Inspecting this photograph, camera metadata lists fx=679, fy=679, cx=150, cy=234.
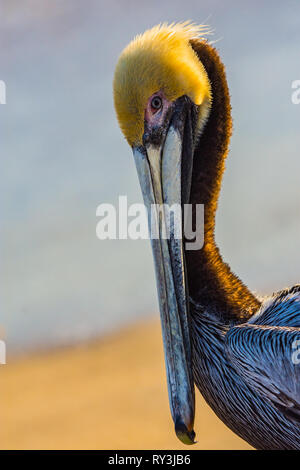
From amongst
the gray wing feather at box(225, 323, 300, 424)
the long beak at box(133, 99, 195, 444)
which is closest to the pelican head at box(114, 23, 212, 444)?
the long beak at box(133, 99, 195, 444)

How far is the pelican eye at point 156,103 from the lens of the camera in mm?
2871

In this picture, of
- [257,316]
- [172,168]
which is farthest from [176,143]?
[257,316]

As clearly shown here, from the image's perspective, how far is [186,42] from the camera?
10.1ft

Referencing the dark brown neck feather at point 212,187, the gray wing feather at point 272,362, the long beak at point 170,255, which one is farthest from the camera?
the dark brown neck feather at point 212,187

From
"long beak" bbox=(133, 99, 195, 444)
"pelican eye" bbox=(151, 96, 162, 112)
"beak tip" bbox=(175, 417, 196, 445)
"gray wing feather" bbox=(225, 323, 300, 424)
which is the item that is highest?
"pelican eye" bbox=(151, 96, 162, 112)

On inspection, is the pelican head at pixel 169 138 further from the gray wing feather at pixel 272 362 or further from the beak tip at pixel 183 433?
the gray wing feather at pixel 272 362

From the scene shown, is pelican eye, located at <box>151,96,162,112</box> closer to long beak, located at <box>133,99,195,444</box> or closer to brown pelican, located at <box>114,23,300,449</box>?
brown pelican, located at <box>114,23,300,449</box>

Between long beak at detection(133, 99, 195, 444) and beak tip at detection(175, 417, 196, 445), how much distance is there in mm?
23

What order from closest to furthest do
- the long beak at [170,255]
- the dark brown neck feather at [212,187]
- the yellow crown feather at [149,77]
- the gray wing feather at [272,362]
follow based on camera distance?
the gray wing feather at [272,362] → the long beak at [170,255] → the yellow crown feather at [149,77] → the dark brown neck feather at [212,187]

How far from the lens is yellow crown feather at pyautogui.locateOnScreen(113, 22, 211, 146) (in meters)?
2.87

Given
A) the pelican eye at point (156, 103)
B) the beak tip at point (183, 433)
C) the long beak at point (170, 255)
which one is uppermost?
the pelican eye at point (156, 103)

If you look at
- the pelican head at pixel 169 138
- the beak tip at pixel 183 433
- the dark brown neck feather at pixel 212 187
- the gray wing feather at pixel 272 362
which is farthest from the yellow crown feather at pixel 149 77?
the beak tip at pixel 183 433

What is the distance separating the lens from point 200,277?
298 cm

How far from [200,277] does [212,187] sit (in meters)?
0.43
